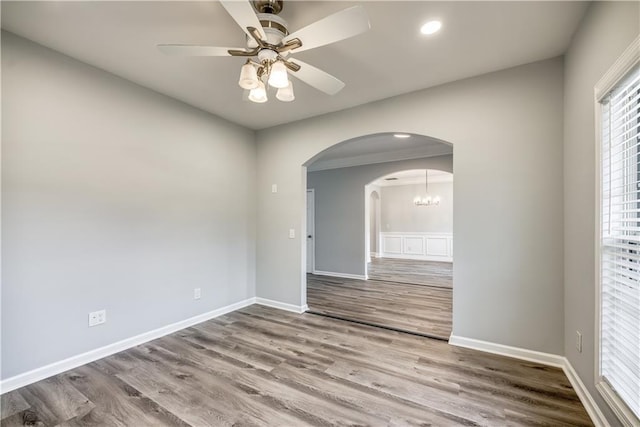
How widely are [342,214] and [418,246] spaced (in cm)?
413

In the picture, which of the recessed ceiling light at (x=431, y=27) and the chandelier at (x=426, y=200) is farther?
A: the chandelier at (x=426, y=200)

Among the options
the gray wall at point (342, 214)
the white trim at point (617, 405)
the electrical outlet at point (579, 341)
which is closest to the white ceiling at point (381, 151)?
the gray wall at point (342, 214)

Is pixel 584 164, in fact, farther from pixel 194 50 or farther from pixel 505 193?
pixel 194 50

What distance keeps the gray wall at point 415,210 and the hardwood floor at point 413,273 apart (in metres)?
1.29

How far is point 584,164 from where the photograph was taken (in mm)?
1848

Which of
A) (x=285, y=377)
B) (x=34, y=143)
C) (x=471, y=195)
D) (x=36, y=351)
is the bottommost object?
(x=285, y=377)

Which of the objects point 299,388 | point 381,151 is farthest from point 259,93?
point 381,151

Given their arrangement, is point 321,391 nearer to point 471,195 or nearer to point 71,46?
point 471,195

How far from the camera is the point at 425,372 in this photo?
87.4 inches

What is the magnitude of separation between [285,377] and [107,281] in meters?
1.85

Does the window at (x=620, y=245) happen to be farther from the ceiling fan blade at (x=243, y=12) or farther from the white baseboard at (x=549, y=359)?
the ceiling fan blade at (x=243, y=12)

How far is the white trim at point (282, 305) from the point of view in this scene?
3711mm

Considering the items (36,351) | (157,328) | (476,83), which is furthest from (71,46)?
(476,83)

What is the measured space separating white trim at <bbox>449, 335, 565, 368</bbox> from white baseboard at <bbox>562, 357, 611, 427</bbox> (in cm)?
8
